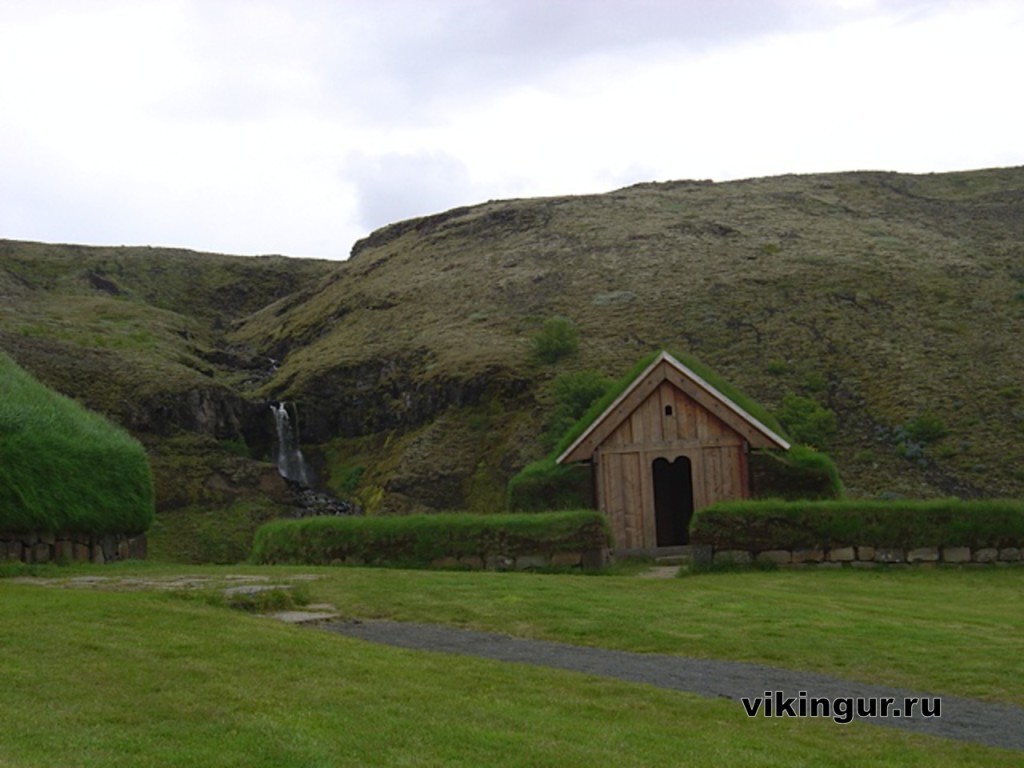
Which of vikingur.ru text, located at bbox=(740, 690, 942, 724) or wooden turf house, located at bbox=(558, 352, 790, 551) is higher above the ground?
wooden turf house, located at bbox=(558, 352, 790, 551)

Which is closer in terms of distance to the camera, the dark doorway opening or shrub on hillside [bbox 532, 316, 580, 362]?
the dark doorway opening

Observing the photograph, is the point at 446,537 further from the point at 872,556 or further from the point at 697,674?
the point at 697,674

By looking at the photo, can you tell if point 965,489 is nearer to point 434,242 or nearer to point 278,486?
point 278,486

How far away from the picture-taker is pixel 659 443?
27.5m

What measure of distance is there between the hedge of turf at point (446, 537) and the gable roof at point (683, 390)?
5.42 metres

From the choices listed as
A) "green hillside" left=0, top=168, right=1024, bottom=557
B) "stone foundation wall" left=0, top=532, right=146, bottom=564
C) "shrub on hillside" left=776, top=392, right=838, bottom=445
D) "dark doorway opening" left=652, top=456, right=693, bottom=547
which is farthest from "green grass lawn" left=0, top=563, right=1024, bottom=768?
"green hillside" left=0, top=168, right=1024, bottom=557

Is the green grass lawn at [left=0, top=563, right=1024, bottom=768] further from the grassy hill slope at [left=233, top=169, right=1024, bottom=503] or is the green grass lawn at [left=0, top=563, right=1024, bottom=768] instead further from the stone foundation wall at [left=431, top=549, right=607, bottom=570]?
the grassy hill slope at [left=233, top=169, right=1024, bottom=503]

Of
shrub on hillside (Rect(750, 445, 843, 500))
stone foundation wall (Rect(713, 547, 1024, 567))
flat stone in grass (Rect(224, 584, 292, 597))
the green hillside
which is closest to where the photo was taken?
flat stone in grass (Rect(224, 584, 292, 597))

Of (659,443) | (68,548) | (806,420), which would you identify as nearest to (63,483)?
(68,548)

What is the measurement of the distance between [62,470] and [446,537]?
7.39 meters

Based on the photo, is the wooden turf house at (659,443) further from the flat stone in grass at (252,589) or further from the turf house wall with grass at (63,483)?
the flat stone in grass at (252,589)

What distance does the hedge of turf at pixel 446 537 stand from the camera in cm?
2202

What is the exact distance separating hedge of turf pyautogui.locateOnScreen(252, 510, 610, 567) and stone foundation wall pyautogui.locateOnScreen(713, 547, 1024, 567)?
109 inches

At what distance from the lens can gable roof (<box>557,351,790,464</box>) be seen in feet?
88.9
